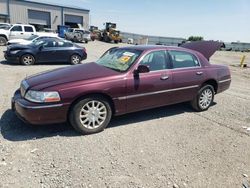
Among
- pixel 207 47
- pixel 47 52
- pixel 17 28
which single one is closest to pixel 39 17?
pixel 17 28

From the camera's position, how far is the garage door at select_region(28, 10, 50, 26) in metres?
41.7

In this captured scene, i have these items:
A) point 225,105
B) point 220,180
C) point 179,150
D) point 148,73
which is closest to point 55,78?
point 148,73

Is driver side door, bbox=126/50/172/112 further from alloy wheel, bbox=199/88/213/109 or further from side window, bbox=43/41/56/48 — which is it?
side window, bbox=43/41/56/48

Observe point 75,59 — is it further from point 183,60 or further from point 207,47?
point 183,60

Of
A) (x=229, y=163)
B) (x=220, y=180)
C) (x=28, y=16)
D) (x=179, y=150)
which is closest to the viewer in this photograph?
(x=220, y=180)

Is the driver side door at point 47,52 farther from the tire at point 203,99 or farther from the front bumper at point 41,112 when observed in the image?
the tire at point 203,99

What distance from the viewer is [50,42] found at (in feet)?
40.3

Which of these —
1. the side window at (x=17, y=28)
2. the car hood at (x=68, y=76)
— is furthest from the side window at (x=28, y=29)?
the car hood at (x=68, y=76)

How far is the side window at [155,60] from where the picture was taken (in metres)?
4.98

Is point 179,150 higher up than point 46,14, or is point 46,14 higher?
point 46,14

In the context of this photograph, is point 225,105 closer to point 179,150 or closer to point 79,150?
point 179,150

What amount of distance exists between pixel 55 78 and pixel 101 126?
1189mm

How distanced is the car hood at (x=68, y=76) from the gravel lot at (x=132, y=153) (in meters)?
0.86

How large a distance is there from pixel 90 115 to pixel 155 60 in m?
1.82
